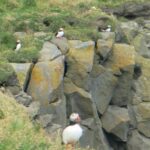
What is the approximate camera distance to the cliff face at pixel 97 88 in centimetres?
2116

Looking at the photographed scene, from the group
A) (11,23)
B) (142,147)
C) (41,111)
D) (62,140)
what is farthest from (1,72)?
(142,147)

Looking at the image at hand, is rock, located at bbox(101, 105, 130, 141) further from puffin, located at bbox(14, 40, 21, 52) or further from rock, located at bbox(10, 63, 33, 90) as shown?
rock, located at bbox(10, 63, 33, 90)

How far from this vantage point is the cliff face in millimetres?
21156

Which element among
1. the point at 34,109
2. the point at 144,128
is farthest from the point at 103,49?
the point at 34,109

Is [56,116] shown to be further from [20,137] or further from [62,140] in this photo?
[20,137]

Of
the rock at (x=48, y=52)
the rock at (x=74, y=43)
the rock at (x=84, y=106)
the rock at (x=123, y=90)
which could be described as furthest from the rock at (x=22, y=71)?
the rock at (x=123, y=90)

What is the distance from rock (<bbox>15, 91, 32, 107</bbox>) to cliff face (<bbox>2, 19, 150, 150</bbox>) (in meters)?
0.07

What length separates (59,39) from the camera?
24375 millimetres

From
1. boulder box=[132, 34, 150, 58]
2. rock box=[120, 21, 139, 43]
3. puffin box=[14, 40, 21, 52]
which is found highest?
puffin box=[14, 40, 21, 52]

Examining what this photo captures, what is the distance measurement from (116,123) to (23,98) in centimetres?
731

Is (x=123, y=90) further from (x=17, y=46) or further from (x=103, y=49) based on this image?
(x=17, y=46)

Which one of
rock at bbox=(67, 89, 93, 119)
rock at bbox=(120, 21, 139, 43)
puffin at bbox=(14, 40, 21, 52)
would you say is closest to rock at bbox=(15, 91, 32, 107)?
puffin at bbox=(14, 40, 21, 52)

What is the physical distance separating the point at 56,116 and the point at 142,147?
6.55 metres

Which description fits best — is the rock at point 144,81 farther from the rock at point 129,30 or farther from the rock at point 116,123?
the rock at point 116,123
